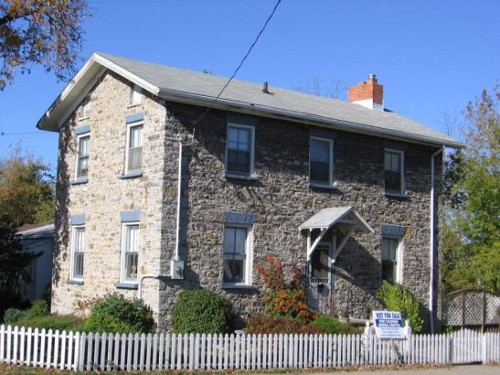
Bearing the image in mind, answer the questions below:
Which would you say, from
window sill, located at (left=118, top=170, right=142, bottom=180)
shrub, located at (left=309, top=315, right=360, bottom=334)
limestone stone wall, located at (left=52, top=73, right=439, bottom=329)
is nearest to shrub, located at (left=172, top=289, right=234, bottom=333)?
limestone stone wall, located at (left=52, top=73, right=439, bottom=329)

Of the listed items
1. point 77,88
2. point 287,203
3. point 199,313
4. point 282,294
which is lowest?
point 199,313

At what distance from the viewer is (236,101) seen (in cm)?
1984

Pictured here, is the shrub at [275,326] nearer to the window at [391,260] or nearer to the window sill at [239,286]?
the window sill at [239,286]

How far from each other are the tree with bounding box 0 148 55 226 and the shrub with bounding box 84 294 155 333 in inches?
1105

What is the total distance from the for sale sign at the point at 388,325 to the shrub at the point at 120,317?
5678 millimetres

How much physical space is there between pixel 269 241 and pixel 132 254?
386 centimetres

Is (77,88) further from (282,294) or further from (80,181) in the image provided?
(282,294)

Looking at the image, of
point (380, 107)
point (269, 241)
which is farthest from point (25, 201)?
point (269, 241)

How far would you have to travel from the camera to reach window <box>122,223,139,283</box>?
20.2m

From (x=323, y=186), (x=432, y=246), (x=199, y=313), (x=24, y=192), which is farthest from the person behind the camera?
(x=24, y=192)

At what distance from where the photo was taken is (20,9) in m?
20.9

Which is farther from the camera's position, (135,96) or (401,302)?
(401,302)

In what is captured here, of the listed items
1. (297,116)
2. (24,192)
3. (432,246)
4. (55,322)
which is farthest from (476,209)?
(24,192)

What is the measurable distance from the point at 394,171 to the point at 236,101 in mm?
6951
